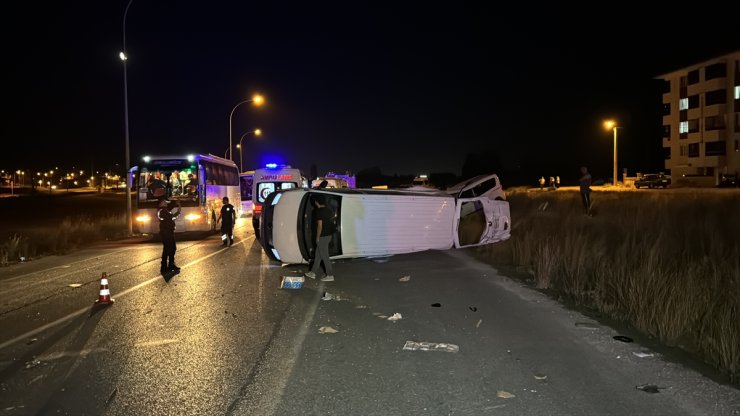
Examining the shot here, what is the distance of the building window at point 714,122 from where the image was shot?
6625 centimetres

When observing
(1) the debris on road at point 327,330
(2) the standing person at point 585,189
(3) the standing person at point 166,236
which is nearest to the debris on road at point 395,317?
(1) the debris on road at point 327,330


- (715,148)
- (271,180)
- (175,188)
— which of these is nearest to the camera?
(175,188)

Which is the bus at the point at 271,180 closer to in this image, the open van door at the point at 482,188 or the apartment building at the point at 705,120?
the open van door at the point at 482,188

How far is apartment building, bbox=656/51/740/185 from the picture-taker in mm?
64438

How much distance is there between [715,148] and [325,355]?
7348cm

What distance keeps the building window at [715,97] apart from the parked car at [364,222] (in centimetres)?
6556

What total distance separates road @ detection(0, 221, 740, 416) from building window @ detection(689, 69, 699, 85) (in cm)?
7234

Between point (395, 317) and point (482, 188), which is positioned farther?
point (482, 188)

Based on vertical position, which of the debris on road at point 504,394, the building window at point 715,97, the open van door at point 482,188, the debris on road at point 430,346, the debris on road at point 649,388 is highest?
the building window at point 715,97

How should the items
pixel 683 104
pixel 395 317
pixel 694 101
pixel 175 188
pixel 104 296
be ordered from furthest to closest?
1. pixel 683 104
2. pixel 694 101
3. pixel 175 188
4. pixel 104 296
5. pixel 395 317

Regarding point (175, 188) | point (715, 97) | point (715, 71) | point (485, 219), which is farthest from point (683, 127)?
point (175, 188)

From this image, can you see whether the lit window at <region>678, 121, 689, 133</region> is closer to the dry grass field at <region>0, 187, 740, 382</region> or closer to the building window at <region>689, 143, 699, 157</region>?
the building window at <region>689, 143, 699, 157</region>

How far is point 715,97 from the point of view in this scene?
66625mm

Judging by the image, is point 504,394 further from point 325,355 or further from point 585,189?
point 585,189
